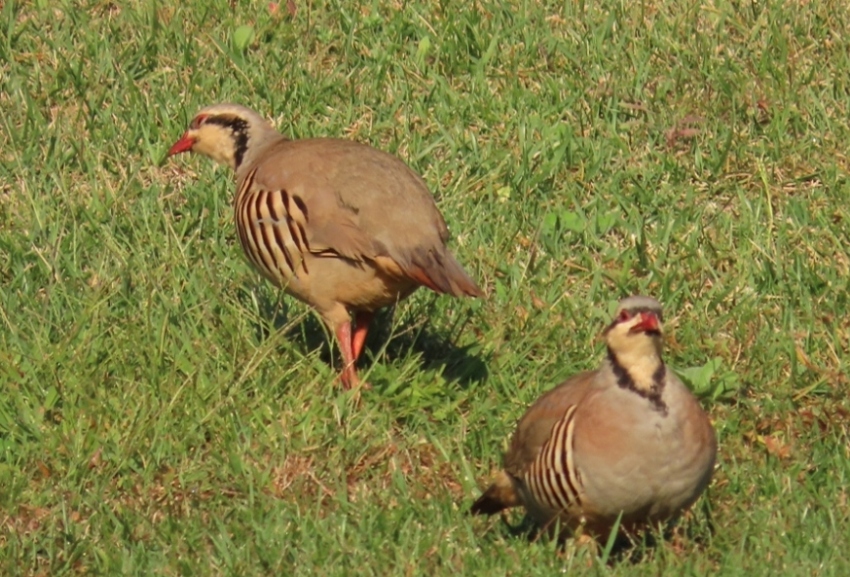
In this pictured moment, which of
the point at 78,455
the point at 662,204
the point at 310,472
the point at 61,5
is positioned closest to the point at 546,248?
the point at 662,204

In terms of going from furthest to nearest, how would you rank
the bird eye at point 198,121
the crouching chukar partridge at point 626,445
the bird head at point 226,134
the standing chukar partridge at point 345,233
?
the bird eye at point 198,121
the bird head at point 226,134
the standing chukar partridge at point 345,233
the crouching chukar partridge at point 626,445

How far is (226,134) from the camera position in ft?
24.1

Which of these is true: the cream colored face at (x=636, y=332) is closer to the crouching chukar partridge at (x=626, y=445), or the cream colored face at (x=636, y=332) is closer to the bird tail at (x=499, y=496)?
the crouching chukar partridge at (x=626, y=445)

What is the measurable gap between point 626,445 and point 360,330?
1.83m

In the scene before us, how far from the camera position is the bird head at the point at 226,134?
7.25 metres

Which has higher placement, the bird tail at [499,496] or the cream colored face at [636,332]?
the cream colored face at [636,332]

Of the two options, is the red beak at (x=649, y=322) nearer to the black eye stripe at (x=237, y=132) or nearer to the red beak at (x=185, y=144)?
the black eye stripe at (x=237, y=132)

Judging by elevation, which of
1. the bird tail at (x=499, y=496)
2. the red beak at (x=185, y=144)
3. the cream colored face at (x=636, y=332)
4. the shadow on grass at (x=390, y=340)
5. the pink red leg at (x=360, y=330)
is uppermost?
the cream colored face at (x=636, y=332)

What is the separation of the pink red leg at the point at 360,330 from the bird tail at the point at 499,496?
45.4 inches

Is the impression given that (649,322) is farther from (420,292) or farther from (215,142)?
(215,142)

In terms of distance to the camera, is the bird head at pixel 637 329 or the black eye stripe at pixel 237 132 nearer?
the bird head at pixel 637 329

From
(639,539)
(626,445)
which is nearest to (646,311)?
(626,445)

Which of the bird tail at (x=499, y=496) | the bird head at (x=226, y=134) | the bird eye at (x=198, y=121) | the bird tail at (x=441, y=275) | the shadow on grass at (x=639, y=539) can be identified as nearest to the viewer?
the shadow on grass at (x=639, y=539)

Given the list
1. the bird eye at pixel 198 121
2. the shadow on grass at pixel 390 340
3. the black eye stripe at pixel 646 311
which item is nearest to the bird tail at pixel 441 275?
the shadow on grass at pixel 390 340
